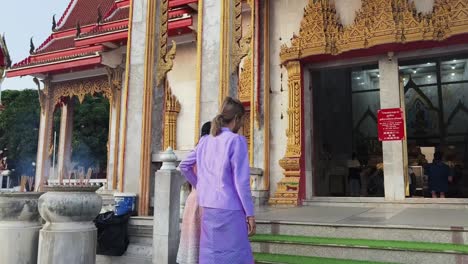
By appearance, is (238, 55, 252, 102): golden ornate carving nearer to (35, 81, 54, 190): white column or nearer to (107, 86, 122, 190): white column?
(107, 86, 122, 190): white column

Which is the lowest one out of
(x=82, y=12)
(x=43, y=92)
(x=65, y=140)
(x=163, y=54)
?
(x=65, y=140)

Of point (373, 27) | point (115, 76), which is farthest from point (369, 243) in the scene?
point (115, 76)

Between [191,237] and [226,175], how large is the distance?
685mm

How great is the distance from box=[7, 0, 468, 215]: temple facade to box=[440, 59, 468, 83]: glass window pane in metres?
0.03

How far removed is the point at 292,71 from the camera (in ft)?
26.2

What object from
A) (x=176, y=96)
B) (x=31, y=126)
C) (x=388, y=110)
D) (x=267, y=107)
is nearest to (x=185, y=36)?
(x=176, y=96)

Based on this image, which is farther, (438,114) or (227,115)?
(438,114)

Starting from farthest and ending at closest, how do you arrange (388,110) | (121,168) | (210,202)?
(388,110), (121,168), (210,202)


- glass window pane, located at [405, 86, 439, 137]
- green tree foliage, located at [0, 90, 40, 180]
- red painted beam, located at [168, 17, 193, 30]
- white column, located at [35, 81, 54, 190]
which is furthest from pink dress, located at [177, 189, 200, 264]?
green tree foliage, located at [0, 90, 40, 180]

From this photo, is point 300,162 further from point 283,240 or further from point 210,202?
point 210,202

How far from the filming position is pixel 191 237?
3096mm

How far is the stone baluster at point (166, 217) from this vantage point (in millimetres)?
4125

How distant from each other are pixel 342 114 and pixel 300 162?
3.98 meters

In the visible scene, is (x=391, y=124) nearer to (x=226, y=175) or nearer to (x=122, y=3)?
(x=226, y=175)
